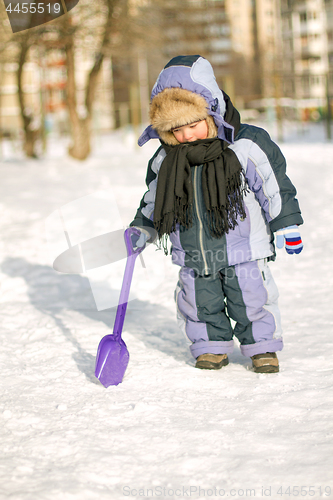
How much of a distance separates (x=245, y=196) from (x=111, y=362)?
93 cm

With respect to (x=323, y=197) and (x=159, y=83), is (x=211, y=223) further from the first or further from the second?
(x=323, y=197)

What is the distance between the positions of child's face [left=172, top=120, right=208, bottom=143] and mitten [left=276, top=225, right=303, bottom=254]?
0.54 meters

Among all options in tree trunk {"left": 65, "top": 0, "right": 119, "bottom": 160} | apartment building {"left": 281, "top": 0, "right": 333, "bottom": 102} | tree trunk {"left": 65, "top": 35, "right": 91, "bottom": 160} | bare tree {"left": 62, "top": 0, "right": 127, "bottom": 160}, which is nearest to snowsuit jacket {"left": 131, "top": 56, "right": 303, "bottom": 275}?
bare tree {"left": 62, "top": 0, "right": 127, "bottom": 160}

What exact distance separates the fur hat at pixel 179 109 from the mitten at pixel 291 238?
0.52m

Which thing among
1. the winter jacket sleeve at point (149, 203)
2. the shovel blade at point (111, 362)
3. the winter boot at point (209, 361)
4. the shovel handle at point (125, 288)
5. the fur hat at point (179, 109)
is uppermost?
the fur hat at point (179, 109)

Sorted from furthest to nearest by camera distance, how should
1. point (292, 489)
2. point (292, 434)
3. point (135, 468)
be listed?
point (292, 434) → point (135, 468) → point (292, 489)

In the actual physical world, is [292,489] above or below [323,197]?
above

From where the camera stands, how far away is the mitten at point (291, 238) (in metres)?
A: 2.57

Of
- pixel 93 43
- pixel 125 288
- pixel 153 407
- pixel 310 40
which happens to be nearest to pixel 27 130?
pixel 93 43

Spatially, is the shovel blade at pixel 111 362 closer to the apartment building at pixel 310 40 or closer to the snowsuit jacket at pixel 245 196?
the snowsuit jacket at pixel 245 196

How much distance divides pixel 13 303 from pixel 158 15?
11.5 metres

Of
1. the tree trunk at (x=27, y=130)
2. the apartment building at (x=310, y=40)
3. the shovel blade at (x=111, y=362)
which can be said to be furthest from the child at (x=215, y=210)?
the apartment building at (x=310, y=40)

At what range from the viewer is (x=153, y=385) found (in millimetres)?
2625

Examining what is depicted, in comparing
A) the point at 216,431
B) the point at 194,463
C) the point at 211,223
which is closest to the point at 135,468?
the point at 194,463
